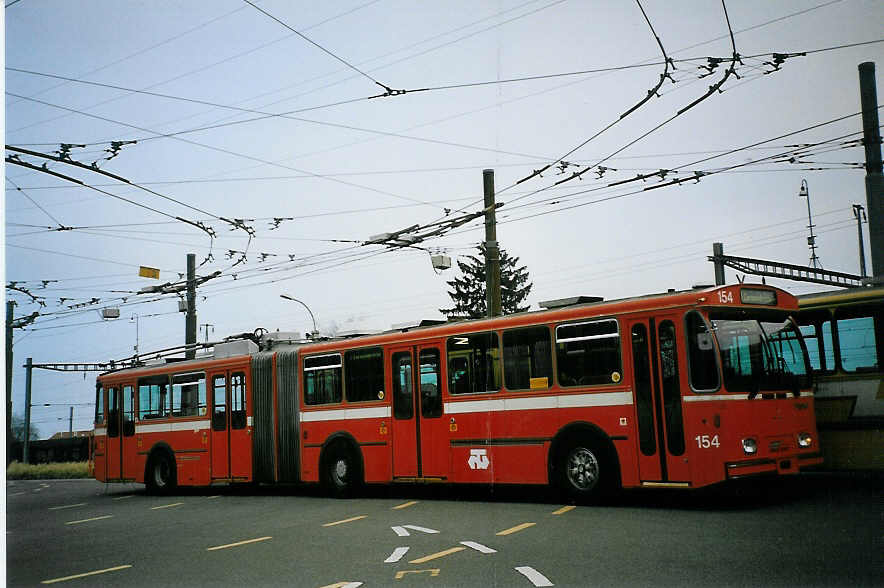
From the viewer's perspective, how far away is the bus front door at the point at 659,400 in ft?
36.0

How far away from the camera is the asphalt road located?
7605mm

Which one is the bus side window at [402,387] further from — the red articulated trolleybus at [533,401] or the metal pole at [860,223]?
the metal pole at [860,223]

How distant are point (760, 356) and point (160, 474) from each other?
42.3 feet

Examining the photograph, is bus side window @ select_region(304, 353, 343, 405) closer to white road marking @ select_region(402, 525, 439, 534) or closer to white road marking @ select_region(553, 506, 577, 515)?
white road marking @ select_region(402, 525, 439, 534)

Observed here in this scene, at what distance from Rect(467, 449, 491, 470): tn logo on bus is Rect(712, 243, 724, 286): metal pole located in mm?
4028

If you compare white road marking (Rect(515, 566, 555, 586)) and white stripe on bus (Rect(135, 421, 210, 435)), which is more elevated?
white stripe on bus (Rect(135, 421, 210, 435))

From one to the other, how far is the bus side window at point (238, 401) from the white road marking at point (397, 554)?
28.4ft

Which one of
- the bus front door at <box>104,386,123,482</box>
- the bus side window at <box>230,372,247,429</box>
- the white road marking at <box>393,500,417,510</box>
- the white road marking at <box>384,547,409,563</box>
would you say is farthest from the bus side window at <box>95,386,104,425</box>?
the white road marking at <box>384,547,409,563</box>

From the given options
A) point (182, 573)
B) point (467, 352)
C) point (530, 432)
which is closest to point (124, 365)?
point (467, 352)

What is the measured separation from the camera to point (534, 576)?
7.59 meters

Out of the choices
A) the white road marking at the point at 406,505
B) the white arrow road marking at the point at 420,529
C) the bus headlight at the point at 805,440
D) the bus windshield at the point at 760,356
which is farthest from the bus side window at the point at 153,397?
the bus headlight at the point at 805,440

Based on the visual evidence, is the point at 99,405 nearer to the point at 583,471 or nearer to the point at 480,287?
the point at 480,287

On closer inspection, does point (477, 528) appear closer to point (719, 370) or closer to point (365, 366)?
point (719, 370)

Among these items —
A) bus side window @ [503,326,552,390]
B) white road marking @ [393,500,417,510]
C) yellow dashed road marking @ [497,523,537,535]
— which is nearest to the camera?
yellow dashed road marking @ [497,523,537,535]
